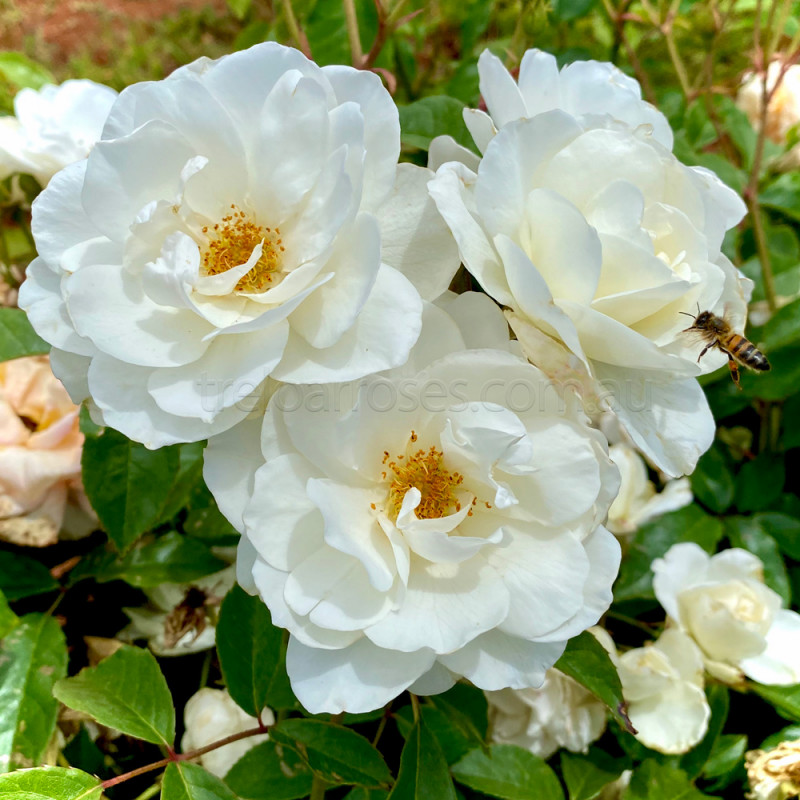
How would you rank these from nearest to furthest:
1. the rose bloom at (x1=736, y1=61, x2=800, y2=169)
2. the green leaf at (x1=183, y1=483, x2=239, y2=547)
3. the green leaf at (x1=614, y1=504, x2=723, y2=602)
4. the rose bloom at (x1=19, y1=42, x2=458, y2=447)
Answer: the rose bloom at (x1=19, y1=42, x2=458, y2=447)
the green leaf at (x1=183, y1=483, x2=239, y2=547)
the green leaf at (x1=614, y1=504, x2=723, y2=602)
the rose bloom at (x1=736, y1=61, x2=800, y2=169)

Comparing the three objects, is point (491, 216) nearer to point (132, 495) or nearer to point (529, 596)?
point (529, 596)

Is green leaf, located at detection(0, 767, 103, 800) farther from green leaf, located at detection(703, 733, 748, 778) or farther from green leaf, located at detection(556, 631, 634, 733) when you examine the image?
green leaf, located at detection(703, 733, 748, 778)

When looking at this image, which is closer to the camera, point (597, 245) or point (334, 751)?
point (597, 245)

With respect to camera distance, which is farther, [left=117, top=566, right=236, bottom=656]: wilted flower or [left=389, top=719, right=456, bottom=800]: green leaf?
[left=117, top=566, right=236, bottom=656]: wilted flower

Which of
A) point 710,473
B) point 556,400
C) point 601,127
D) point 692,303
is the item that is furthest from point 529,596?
point 710,473

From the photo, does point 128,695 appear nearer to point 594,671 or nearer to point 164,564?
point 164,564

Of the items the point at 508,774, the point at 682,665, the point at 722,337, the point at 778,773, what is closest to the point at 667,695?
the point at 682,665

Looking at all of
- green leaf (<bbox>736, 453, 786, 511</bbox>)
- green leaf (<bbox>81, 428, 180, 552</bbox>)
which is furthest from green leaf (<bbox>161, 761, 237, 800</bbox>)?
green leaf (<bbox>736, 453, 786, 511</bbox>)
